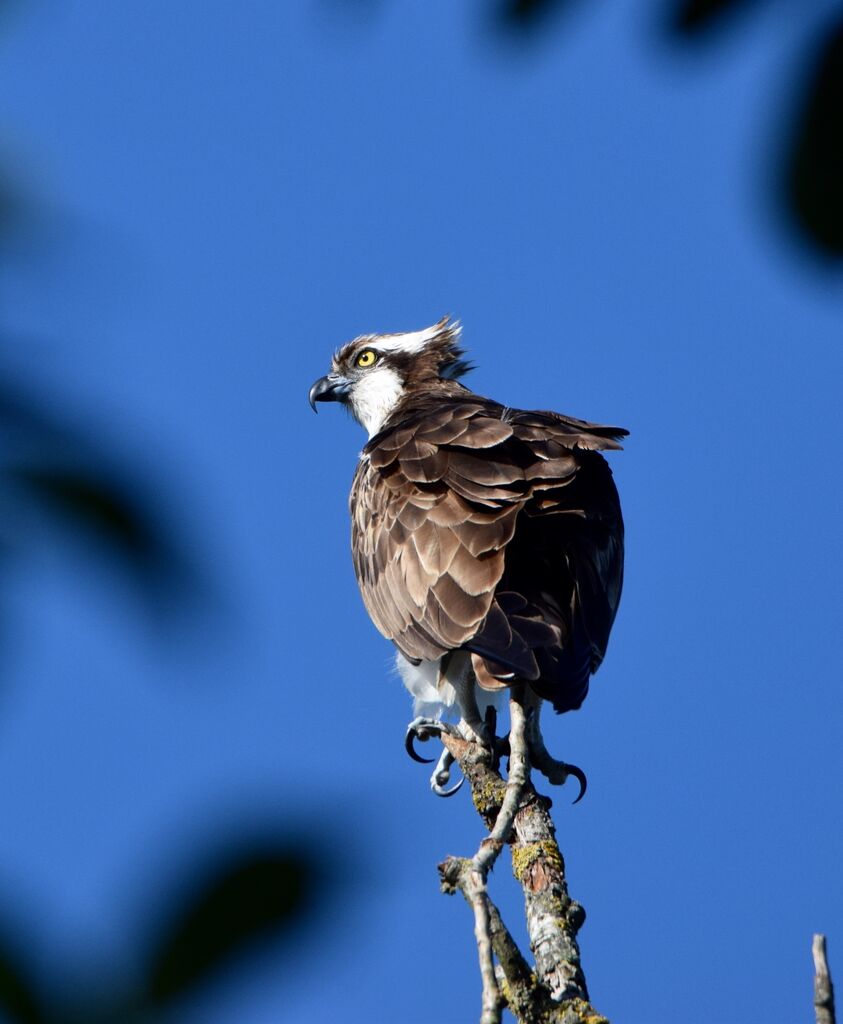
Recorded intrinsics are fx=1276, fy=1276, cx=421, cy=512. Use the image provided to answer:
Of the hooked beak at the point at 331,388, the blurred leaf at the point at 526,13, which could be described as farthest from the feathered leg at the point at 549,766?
the blurred leaf at the point at 526,13

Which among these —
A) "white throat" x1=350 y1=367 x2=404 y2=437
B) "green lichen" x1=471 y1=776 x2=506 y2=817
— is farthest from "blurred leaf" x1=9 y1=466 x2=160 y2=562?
"white throat" x1=350 y1=367 x2=404 y2=437

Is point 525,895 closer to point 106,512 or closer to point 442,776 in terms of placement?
point 442,776

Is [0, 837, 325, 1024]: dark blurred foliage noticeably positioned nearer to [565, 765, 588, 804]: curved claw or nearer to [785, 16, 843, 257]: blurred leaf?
[785, 16, 843, 257]: blurred leaf

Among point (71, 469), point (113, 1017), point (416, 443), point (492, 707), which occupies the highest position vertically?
point (416, 443)

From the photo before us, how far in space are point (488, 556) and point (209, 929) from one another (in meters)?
5.27

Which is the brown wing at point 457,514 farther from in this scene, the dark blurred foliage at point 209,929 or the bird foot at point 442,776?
the dark blurred foliage at point 209,929

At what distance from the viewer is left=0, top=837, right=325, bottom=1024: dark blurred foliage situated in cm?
85

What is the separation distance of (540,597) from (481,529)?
0.44m

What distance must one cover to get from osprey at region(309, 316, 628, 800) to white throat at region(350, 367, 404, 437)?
217 centimetres

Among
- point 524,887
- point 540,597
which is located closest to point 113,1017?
point 524,887

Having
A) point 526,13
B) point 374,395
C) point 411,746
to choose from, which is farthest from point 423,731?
point 526,13

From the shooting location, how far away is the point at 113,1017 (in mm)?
875

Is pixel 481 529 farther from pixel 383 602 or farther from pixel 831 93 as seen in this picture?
pixel 831 93

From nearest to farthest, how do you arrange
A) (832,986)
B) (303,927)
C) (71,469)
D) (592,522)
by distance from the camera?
(303,927) < (71,469) < (832,986) < (592,522)
